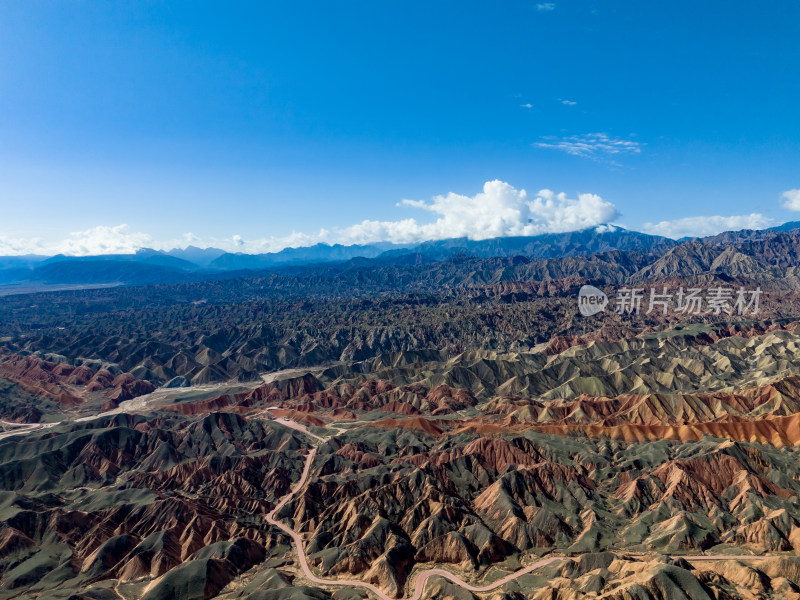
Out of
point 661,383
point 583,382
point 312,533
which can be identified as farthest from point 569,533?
point 661,383

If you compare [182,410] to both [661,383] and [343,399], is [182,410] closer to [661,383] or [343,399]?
[343,399]

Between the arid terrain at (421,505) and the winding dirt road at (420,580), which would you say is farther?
the arid terrain at (421,505)

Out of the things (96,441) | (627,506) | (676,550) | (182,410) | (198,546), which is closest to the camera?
(676,550)

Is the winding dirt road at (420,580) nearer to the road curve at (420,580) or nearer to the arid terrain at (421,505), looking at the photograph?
the road curve at (420,580)

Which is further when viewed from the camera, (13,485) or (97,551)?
(13,485)

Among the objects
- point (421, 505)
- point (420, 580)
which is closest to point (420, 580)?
point (420, 580)

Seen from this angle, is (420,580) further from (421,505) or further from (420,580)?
(421,505)

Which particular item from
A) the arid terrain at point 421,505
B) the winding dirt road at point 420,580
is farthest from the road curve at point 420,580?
the arid terrain at point 421,505

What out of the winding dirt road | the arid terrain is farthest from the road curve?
the arid terrain

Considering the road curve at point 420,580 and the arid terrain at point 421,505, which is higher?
the arid terrain at point 421,505

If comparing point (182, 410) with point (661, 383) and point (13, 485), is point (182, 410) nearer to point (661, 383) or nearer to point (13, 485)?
point (13, 485)

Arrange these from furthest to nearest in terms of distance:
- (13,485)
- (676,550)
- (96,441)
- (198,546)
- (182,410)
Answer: (182,410), (96,441), (13,485), (198,546), (676,550)
